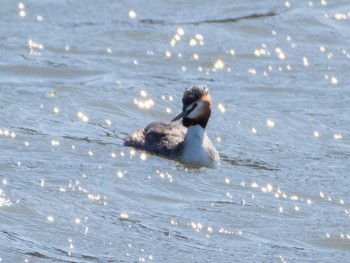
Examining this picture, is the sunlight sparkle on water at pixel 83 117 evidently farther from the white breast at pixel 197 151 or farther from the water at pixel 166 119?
the white breast at pixel 197 151

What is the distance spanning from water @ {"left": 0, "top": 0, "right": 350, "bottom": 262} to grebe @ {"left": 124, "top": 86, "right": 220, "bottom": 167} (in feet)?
0.42

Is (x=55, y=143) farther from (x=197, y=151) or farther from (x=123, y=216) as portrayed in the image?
(x=123, y=216)

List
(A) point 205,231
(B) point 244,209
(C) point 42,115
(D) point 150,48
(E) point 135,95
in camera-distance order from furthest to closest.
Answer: (D) point 150,48 → (E) point 135,95 → (C) point 42,115 → (B) point 244,209 → (A) point 205,231

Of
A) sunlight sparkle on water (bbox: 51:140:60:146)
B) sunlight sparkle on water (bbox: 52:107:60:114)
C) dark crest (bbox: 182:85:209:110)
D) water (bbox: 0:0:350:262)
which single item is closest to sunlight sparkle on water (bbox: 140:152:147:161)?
water (bbox: 0:0:350:262)

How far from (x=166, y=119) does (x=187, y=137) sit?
1664mm

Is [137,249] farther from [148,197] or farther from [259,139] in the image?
[259,139]

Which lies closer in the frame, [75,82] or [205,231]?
[205,231]

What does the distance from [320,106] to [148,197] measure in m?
4.88

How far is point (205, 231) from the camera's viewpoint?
1192cm

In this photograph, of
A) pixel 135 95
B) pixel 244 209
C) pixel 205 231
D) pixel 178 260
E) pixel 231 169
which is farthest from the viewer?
pixel 135 95

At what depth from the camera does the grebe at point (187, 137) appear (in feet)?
47.8

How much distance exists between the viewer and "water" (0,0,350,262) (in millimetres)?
11719

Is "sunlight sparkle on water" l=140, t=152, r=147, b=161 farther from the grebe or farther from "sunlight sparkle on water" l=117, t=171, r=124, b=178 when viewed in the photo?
"sunlight sparkle on water" l=117, t=171, r=124, b=178

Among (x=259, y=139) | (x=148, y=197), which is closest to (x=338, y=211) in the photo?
(x=148, y=197)
